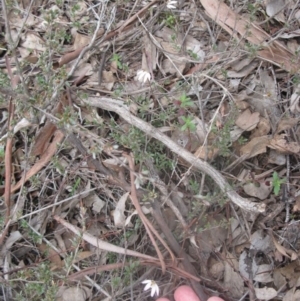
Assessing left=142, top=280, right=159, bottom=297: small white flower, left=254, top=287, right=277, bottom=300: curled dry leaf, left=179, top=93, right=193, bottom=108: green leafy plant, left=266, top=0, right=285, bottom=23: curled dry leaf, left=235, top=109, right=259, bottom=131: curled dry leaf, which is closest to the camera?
left=142, top=280, right=159, bottom=297: small white flower

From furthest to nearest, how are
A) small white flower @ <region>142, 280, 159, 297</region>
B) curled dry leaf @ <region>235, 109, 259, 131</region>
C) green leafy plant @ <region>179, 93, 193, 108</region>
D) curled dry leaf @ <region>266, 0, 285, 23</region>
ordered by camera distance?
1. curled dry leaf @ <region>266, 0, 285, 23</region>
2. curled dry leaf @ <region>235, 109, 259, 131</region>
3. green leafy plant @ <region>179, 93, 193, 108</region>
4. small white flower @ <region>142, 280, 159, 297</region>

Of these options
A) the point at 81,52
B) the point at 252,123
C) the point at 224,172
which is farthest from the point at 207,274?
the point at 81,52

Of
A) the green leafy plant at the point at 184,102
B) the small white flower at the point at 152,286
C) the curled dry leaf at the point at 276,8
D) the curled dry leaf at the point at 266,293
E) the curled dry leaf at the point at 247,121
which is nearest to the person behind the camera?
the small white flower at the point at 152,286

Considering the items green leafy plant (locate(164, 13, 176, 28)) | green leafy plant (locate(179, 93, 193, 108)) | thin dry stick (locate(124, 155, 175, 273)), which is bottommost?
thin dry stick (locate(124, 155, 175, 273))

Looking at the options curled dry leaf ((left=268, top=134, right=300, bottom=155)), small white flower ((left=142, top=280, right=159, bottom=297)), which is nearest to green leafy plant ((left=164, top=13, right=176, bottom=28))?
curled dry leaf ((left=268, top=134, right=300, bottom=155))

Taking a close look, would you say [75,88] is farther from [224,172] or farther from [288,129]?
[288,129]

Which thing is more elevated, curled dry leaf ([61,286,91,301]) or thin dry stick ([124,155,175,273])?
thin dry stick ([124,155,175,273])

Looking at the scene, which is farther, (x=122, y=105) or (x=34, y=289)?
(x=122, y=105)

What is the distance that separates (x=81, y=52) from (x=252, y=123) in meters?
0.89

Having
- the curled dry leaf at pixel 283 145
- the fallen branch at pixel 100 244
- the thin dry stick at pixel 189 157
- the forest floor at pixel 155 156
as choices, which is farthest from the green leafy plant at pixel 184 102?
the fallen branch at pixel 100 244

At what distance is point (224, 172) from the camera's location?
8.16ft

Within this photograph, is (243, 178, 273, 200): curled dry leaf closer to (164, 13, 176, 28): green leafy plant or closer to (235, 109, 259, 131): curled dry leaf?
(235, 109, 259, 131): curled dry leaf

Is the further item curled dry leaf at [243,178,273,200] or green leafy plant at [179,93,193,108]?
curled dry leaf at [243,178,273,200]

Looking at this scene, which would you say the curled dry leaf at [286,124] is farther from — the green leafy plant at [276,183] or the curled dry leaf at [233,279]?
the curled dry leaf at [233,279]
